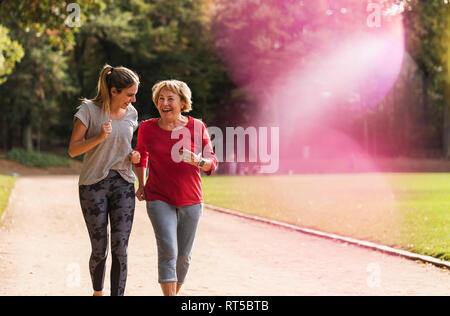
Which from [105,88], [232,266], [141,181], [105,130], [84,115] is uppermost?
[105,88]

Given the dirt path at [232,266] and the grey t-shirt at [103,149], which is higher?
the grey t-shirt at [103,149]

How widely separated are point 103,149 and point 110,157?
8 cm

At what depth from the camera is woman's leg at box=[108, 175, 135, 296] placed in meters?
4.78

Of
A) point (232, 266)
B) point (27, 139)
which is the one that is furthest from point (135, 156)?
point (27, 139)

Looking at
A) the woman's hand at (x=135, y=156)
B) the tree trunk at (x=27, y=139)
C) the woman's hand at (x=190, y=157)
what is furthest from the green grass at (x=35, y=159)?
the woman's hand at (x=190, y=157)

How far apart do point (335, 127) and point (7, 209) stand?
3936cm

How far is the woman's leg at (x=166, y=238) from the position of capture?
4.96 meters

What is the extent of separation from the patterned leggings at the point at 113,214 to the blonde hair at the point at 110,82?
1.79 feet

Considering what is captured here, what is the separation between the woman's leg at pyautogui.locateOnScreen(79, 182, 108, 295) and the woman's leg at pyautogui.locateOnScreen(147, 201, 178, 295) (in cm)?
40

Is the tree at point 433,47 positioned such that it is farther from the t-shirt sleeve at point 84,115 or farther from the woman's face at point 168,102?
the t-shirt sleeve at point 84,115

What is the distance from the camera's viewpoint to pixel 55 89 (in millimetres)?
42188

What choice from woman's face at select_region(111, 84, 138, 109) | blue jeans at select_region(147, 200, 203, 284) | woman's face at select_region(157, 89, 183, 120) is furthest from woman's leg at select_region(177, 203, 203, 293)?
woman's face at select_region(111, 84, 138, 109)

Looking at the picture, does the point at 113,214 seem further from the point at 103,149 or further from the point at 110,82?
the point at 110,82

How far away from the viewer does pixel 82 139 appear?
4746 millimetres
